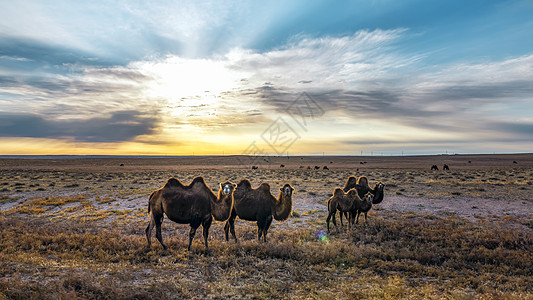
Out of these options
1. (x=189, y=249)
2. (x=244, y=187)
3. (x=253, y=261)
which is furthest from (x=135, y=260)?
(x=244, y=187)

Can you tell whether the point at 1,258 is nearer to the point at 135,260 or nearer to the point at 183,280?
the point at 135,260

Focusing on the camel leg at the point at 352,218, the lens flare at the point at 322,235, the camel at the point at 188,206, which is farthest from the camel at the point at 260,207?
the camel leg at the point at 352,218

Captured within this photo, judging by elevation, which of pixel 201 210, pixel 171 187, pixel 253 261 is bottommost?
pixel 253 261

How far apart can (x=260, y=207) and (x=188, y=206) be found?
251 cm

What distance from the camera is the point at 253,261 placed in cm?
840

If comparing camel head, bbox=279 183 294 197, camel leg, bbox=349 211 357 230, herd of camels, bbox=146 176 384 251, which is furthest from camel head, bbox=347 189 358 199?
camel head, bbox=279 183 294 197

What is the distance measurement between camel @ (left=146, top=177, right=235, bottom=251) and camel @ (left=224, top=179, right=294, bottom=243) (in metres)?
0.78

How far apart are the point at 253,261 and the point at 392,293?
12.4 ft

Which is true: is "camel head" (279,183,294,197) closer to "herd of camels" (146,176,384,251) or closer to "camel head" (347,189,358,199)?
"herd of camels" (146,176,384,251)

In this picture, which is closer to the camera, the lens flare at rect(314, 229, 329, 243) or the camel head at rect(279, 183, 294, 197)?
the camel head at rect(279, 183, 294, 197)

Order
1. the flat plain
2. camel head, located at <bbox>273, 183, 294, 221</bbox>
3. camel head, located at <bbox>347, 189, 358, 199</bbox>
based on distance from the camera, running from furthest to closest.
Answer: camel head, located at <bbox>347, 189, 358, 199</bbox>
camel head, located at <bbox>273, 183, 294, 221</bbox>
the flat plain

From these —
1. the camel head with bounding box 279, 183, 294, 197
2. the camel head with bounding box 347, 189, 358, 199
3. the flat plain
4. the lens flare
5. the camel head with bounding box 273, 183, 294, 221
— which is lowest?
the lens flare

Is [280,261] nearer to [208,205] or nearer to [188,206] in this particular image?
[208,205]

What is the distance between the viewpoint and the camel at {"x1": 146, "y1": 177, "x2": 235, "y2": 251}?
907 centimetres
